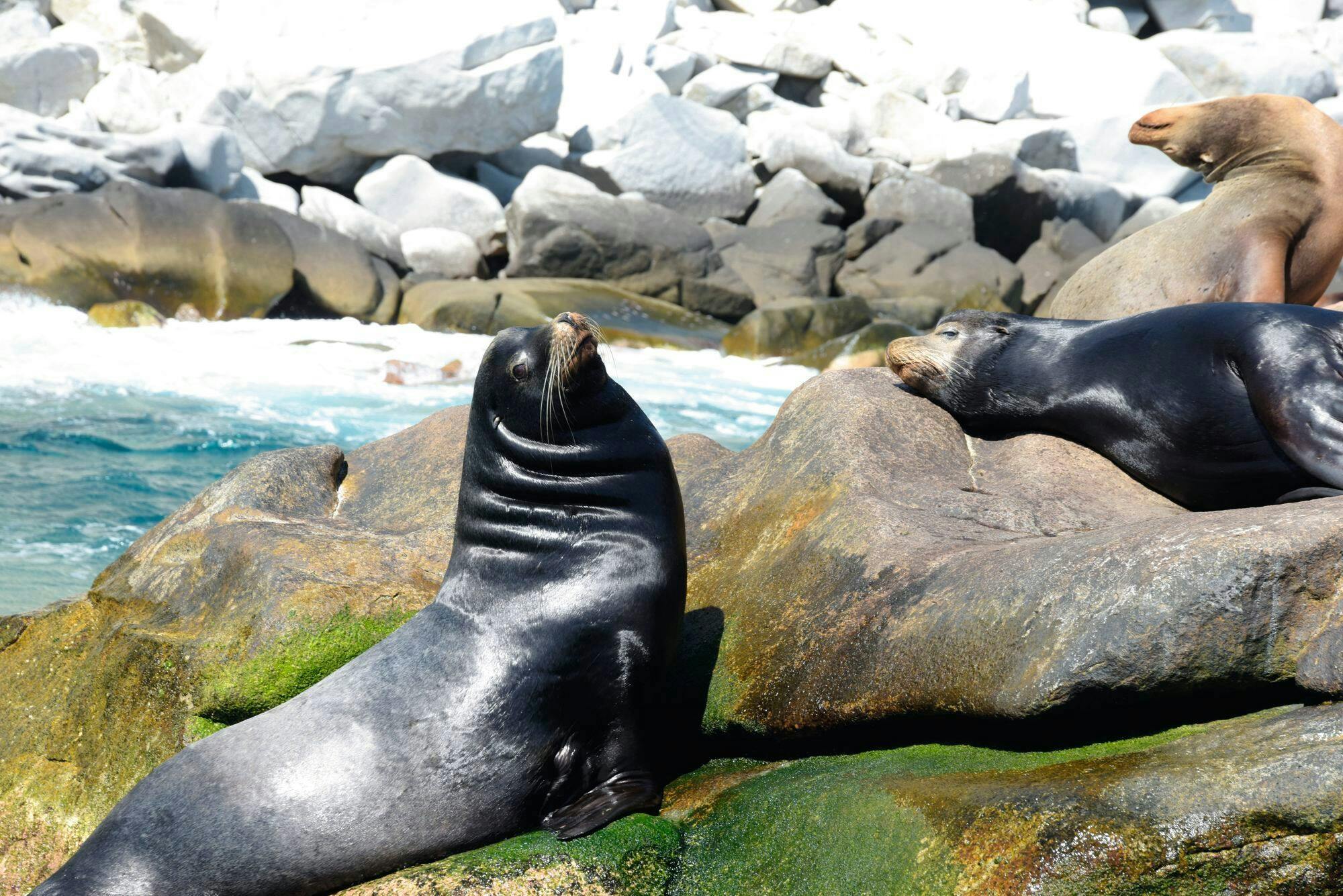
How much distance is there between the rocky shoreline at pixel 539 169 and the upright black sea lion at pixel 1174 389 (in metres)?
10.7

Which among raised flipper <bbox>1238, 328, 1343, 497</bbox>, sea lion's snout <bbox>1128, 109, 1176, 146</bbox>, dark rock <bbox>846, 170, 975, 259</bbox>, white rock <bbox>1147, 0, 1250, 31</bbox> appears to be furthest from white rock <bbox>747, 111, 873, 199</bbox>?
raised flipper <bbox>1238, 328, 1343, 497</bbox>

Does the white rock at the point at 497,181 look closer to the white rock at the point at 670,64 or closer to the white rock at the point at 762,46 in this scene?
the white rock at the point at 670,64

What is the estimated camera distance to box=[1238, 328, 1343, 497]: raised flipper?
4.19 m

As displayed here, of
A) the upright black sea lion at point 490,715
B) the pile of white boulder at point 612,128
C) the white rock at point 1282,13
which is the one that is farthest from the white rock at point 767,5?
the upright black sea lion at point 490,715

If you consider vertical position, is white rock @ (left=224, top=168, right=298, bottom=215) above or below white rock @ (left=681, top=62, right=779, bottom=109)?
below

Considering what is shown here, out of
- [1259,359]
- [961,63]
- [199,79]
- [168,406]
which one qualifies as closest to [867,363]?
[168,406]

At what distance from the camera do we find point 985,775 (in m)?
3.26

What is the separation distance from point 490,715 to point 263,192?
1949 centimetres

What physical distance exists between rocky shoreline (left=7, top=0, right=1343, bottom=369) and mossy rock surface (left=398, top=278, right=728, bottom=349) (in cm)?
9

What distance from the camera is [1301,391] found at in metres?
4.30

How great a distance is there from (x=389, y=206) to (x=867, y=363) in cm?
1045

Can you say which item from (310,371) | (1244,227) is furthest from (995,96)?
(1244,227)

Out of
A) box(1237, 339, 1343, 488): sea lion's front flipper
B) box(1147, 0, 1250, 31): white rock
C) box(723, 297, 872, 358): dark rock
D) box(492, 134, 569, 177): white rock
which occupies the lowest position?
box(723, 297, 872, 358): dark rock

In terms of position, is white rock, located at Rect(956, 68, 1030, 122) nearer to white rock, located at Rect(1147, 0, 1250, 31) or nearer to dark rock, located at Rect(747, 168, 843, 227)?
white rock, located at Rect(1147, 0, 1250, 31)
